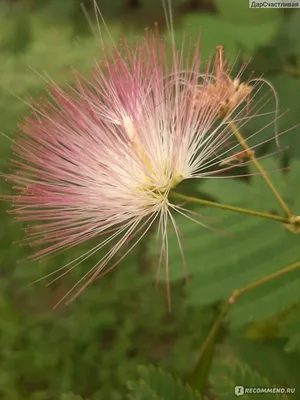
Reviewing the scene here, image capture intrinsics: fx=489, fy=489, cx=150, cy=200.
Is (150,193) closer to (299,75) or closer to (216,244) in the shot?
(216,244)

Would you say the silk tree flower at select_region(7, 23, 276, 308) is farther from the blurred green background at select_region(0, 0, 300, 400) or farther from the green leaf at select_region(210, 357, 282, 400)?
the green leaf at select_region(210, 357, 282, 400)

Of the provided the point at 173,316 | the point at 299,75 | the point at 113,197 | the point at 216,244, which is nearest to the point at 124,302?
the point at 173,316

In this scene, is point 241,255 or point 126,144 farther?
point 241,255

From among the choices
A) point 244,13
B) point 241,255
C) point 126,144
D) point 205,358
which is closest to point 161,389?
point 205,358

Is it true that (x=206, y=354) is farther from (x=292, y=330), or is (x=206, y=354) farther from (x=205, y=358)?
(x=292, y=330)

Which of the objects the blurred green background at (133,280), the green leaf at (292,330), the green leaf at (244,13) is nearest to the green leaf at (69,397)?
the blurred green background at (133,280)
